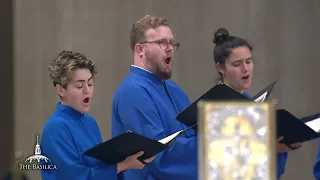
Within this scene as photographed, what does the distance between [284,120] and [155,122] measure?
2.13 ft

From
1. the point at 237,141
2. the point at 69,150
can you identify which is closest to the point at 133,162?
the point at 69,150

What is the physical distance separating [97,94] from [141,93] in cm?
183

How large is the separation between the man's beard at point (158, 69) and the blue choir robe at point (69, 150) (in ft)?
1.33

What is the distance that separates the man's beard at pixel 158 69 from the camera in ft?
9.62

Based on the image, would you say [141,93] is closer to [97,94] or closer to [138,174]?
[138,174]

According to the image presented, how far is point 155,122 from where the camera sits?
108 inches

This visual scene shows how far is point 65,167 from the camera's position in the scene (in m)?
2.55

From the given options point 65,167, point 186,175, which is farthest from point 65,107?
point 186,175

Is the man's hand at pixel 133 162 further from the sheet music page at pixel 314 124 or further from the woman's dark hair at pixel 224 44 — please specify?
the woman's dark hair at pixel 224 44

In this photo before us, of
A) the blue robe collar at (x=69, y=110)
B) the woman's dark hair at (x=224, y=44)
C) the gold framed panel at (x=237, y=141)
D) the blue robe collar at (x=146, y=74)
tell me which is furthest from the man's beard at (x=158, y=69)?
the gold framed panel at (x=237, y=141)
